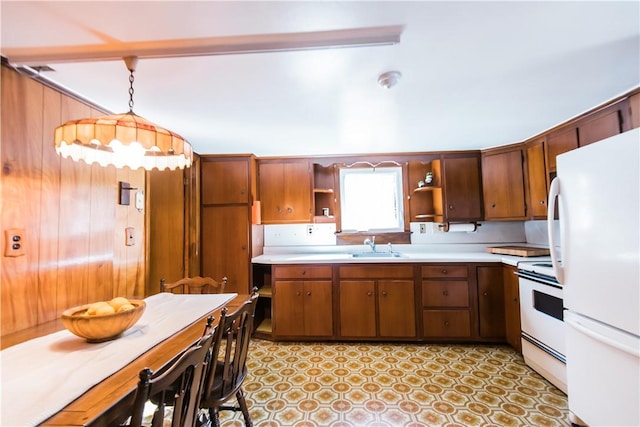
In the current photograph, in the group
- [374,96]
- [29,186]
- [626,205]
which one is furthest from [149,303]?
[626,205]

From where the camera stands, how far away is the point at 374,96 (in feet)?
6.24

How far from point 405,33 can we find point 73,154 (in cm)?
171

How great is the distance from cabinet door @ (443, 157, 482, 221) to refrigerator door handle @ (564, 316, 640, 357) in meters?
1.73

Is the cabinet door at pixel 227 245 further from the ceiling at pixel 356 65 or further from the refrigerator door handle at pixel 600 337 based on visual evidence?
the refrigerator door handle at pixel 600 337

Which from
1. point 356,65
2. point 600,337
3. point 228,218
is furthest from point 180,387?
point 228,218

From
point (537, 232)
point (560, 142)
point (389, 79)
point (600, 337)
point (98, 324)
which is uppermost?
point (389, 79)

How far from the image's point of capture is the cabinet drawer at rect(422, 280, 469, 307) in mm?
2805

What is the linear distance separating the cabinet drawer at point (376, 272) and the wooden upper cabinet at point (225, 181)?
56.3 inches

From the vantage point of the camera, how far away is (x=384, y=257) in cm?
318

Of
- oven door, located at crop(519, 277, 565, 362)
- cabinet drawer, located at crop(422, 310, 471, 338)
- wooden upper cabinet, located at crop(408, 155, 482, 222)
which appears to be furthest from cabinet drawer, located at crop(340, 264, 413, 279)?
oven door, located at crop(519, 277, 565, 362)

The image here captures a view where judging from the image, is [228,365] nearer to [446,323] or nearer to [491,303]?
[446,323]

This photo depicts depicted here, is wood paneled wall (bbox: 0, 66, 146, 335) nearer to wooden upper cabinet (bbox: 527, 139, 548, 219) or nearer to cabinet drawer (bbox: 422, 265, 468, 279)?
cabinet drawer (bbox: 422, 265, 468, 279)

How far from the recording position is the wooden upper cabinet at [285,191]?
346 cm

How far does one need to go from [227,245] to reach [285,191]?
954 mm
